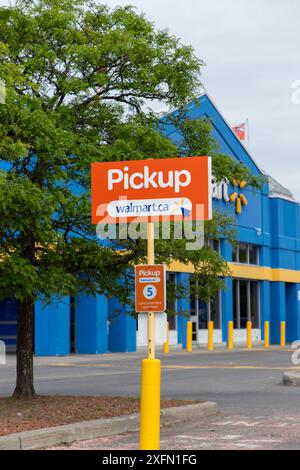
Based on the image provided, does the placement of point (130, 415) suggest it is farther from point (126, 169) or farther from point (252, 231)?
point (252, 231)

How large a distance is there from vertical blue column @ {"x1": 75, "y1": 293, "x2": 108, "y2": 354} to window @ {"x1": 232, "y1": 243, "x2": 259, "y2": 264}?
9.74 m

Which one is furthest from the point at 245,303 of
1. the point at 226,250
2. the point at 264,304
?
the point at 226,250

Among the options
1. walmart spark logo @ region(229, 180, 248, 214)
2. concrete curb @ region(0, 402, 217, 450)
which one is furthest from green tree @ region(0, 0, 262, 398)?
walmart spark logo @ region(229, 180, 248, 214)

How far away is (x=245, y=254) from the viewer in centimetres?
3903

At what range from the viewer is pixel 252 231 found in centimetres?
3859

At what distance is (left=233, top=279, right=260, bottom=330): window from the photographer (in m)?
38.3

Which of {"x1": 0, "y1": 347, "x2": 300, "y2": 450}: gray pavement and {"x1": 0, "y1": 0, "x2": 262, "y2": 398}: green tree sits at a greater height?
{"x1": 0, "y1": 0, "x2": 262, "y2": 398}: green tree

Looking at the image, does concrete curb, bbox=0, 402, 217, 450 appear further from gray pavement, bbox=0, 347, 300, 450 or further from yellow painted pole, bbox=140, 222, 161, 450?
yellow painted pole, bbox=140, 222, 161, 450

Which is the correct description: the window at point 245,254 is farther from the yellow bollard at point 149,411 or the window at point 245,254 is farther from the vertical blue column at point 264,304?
the yellow bollard at point 149,411

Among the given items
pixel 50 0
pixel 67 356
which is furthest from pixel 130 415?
pixel 67 356

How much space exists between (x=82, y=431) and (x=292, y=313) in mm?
32901

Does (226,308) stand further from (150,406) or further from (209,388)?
(150,406)

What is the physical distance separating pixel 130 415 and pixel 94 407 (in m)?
1.00
